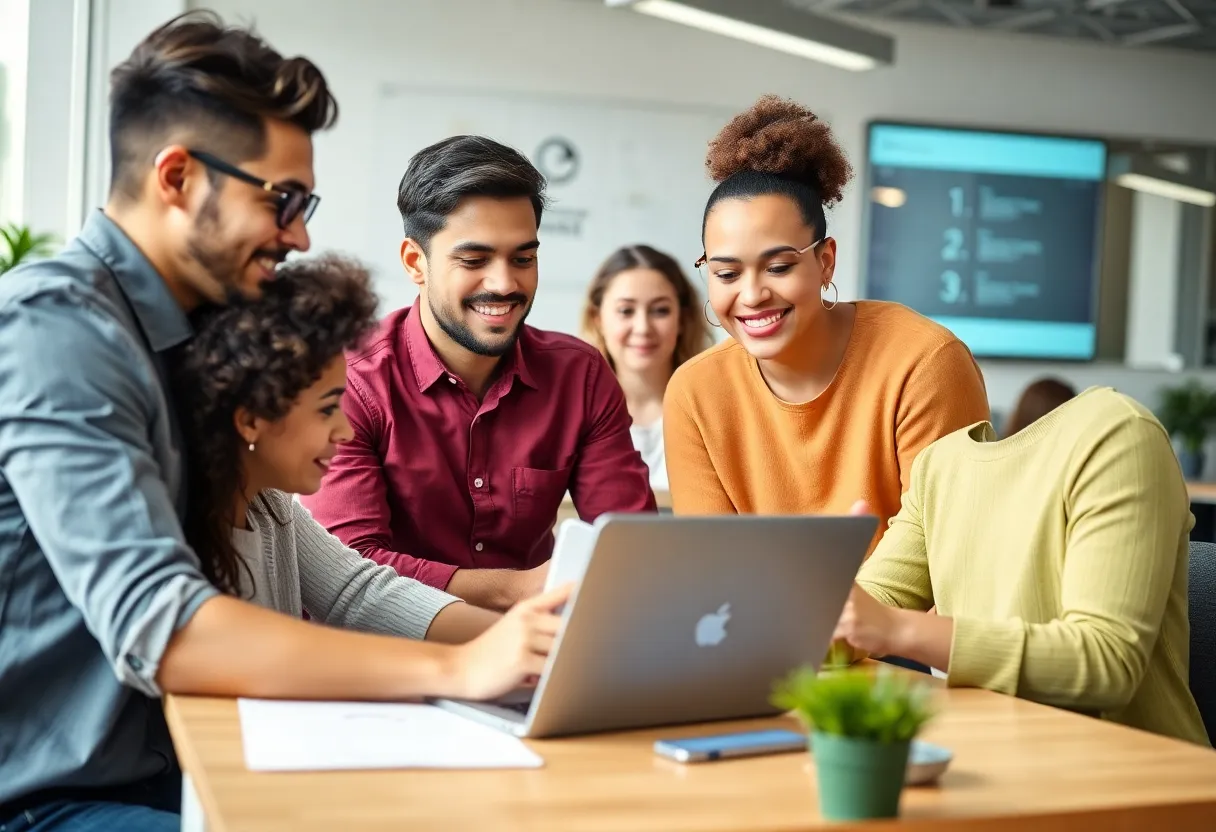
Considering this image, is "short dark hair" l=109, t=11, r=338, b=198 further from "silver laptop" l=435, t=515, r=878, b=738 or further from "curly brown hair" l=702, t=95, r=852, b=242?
"curly brown hair" l=702, t=95, r=852, b=242

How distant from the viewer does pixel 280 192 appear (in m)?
1.58

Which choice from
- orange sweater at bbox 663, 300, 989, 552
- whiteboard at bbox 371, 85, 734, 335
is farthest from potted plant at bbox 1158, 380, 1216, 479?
orange sweater at bbox 663, 300, 989, 552

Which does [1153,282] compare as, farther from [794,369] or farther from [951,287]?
[794,369]

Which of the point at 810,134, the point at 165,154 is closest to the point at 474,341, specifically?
the point at 810,134

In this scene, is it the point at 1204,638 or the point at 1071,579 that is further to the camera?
the point at 1204,638

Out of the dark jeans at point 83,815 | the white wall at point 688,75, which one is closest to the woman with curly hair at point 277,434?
the dark jeans at point 83,815

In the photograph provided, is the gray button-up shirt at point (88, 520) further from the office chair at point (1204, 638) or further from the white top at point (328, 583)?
the office chair at point (1204, 638)

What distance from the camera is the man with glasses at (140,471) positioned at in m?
1.35

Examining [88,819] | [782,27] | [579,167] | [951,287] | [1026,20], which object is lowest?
[88,819]

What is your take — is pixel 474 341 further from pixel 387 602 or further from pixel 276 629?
pixel 276 629

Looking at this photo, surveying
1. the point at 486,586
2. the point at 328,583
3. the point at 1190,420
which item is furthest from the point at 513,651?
the point at 1190,420

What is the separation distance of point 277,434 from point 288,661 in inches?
12.1

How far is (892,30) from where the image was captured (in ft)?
24.1

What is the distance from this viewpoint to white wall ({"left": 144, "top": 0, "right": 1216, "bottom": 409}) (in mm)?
6523
